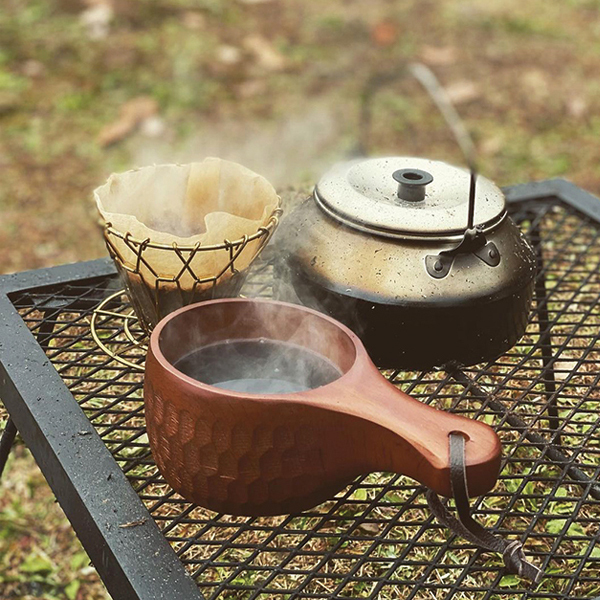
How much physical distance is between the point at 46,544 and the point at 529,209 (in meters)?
1.65

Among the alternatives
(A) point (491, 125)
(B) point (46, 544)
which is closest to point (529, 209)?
(B) point (46, 544)

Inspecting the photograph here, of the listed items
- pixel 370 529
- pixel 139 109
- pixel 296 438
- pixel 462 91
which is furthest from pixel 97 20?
pixel 296 438

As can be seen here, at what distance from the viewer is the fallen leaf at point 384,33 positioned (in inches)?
206

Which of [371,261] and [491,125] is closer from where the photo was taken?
[371,261]

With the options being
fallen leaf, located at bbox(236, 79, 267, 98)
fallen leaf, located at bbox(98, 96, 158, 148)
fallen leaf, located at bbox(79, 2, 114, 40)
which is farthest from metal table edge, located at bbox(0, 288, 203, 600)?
fallen leaf, located at bbox(79, 2, 114, 40)

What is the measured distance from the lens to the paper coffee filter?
56.8 inches

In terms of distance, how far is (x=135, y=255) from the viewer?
1.46m

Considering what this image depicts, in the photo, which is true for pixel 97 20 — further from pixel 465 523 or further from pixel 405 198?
pixel 465 523

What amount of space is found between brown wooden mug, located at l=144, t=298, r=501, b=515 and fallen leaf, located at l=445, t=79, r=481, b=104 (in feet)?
12.7

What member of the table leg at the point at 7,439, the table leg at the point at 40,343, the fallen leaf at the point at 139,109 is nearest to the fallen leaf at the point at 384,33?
the fallen leaf at the point at 139,109

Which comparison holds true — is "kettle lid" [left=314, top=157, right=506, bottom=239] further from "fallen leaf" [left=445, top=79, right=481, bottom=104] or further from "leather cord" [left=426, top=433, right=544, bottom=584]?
"fallen leaf" [left=445, top=79, right=481, bottom=104]

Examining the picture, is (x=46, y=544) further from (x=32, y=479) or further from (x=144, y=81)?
(x=144, y=81)

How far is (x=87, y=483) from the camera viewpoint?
125 centimetres

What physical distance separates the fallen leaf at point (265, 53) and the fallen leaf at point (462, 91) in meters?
1.03
